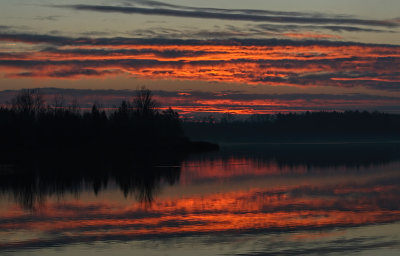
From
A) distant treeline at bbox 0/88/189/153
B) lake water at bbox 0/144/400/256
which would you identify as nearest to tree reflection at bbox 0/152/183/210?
lake water at bbox 0/144/400/256

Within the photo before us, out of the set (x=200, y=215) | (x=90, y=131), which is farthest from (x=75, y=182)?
(x=90, y=131)

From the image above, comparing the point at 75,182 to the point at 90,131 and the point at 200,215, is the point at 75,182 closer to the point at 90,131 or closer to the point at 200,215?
the point at 200,215

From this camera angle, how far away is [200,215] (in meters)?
26.5

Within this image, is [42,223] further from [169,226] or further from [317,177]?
[317,177]

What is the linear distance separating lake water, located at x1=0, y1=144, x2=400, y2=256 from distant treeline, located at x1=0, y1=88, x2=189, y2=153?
187 feet

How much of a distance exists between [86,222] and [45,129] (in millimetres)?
82298

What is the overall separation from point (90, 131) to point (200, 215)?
85.6 meters

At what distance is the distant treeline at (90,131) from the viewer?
101625 millimetres

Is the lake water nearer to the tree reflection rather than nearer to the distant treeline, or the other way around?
the tree reflection

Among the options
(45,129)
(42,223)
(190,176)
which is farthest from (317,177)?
(45,129)

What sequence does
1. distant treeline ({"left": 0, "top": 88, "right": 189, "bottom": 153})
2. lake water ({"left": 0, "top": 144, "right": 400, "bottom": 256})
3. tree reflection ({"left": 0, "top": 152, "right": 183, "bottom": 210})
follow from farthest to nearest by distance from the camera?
distant treeline ({"left": 0, "top": 88, "right": 189, "bottom": 153})
tree reflection ({"left": 0, "top": 152, "right": 183, "bottom": 210})
lake water ({"left": 0, "top": 144, "right": 400, "bottom": 256})

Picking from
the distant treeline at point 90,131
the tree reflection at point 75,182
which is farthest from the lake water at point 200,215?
the distant treeline at point 90,131

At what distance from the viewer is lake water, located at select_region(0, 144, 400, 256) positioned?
1977cm

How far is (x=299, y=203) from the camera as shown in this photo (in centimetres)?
3011
